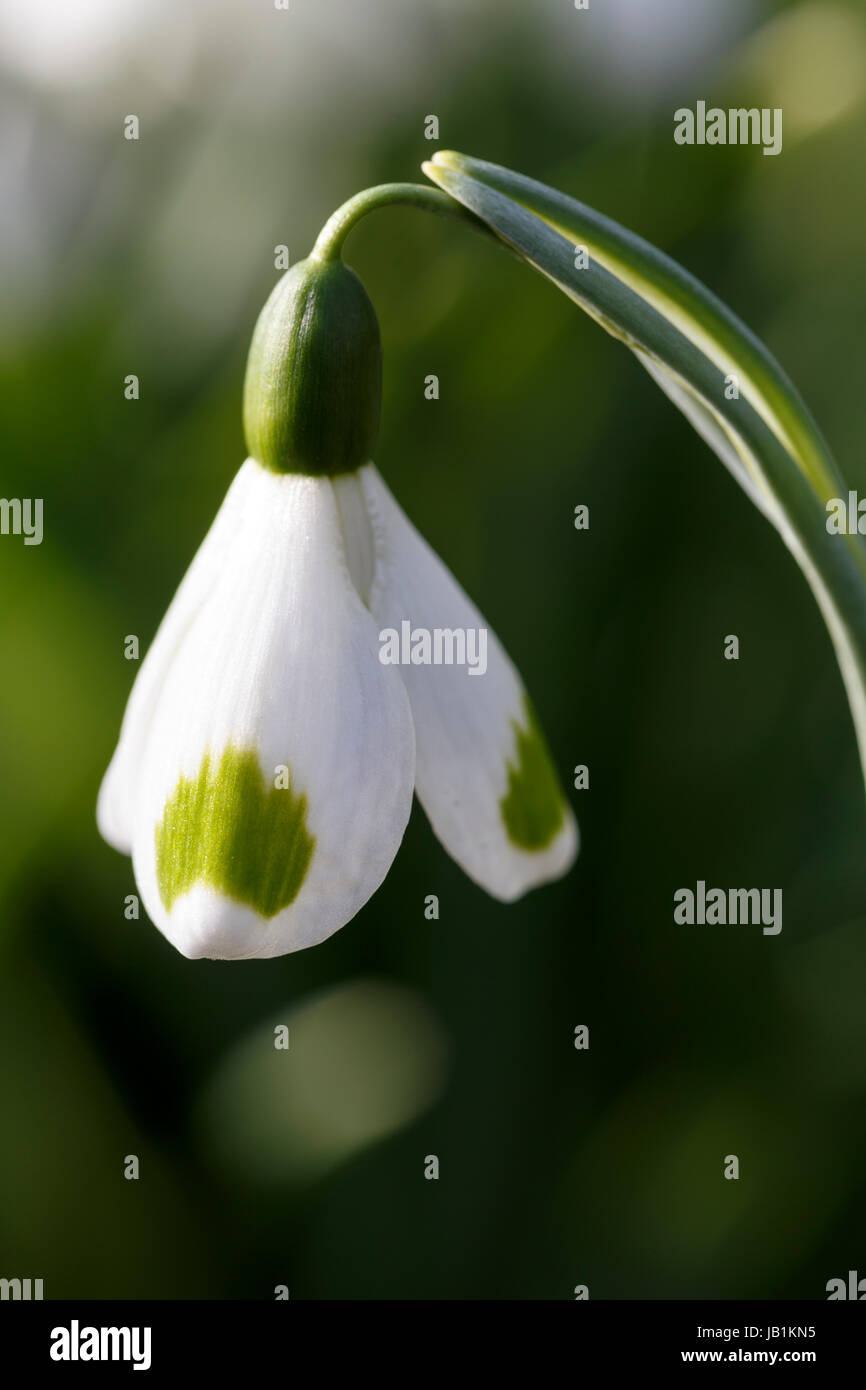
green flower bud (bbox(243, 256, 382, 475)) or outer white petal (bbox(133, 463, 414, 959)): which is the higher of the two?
green flower bud (bbox(243, 256, 382, 475))

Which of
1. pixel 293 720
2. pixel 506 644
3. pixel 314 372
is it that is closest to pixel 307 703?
pixel 293 720

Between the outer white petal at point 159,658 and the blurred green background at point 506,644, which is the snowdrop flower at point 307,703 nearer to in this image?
the outer white petal at point 159,658

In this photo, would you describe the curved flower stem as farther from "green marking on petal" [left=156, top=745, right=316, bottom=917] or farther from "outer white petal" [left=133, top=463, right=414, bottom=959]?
"green marking on petal" [left=156, top=745, right=316, bottom=917]

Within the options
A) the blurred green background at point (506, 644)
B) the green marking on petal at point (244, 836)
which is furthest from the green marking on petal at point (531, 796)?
the blurred green background at point (506, 644)

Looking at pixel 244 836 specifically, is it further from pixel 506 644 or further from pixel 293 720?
pixel 506 644

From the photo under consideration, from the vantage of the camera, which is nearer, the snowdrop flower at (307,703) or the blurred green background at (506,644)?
the snowdrop flower at (307,703)

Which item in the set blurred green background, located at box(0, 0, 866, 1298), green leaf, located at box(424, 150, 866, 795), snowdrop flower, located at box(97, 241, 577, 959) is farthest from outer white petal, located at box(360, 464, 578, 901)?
blurred green background, located at box(0, 0, 866, 1298)

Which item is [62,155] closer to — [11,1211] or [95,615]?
[95,615]
